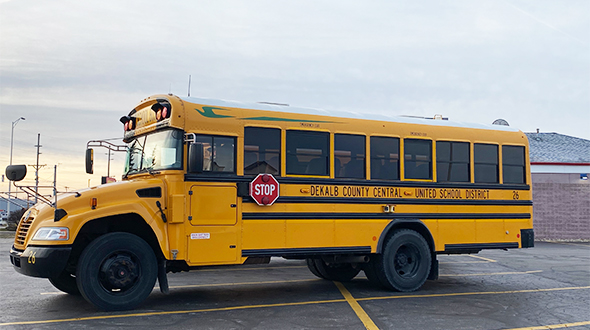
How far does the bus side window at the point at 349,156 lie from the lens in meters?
9.39

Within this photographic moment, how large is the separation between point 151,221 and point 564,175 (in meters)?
26.4

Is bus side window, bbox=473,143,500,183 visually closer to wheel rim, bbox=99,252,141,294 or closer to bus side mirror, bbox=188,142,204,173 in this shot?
bus side mirror, bbox=188,142,204,173

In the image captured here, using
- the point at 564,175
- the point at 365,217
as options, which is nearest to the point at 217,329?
the point at 365,217

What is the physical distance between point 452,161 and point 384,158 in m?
1.45

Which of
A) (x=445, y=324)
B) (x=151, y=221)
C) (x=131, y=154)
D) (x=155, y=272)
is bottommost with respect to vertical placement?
(x=445, y=324)

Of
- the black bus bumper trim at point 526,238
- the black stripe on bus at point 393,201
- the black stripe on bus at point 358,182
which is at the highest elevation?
the black stripe on bus at point 358,182

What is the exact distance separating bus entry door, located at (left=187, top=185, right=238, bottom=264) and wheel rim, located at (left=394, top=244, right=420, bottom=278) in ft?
10.3

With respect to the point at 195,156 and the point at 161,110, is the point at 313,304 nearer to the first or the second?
the point at 195,156

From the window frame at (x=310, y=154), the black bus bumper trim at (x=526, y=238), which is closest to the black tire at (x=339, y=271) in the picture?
the window frame at (x=310, y=154)

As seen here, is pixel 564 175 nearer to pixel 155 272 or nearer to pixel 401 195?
pixel 401 195

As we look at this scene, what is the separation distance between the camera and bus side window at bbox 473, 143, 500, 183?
10688 mm

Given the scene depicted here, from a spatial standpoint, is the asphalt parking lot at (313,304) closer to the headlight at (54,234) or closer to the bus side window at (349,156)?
the headlight at (54,234)

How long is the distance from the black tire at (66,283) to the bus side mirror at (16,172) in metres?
1.89

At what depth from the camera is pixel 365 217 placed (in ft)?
31.4
